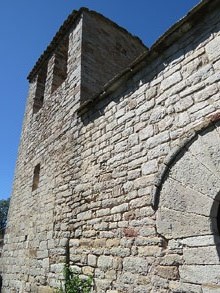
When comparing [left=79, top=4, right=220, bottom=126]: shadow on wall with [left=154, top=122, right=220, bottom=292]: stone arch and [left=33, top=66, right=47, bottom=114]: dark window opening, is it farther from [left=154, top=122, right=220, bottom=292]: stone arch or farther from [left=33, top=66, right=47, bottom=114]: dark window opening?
[left=33, top=66, right=47, bottom=114]: dark window opening

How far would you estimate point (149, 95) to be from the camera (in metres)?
3.20

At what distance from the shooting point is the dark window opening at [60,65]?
6.36 metres

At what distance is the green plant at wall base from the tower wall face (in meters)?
0.10

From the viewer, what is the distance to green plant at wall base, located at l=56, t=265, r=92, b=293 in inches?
131

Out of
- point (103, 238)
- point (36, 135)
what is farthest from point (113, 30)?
point (103, 238)

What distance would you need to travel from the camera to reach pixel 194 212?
2.34 m

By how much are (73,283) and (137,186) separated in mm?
1641

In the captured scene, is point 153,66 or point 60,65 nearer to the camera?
point 153,66

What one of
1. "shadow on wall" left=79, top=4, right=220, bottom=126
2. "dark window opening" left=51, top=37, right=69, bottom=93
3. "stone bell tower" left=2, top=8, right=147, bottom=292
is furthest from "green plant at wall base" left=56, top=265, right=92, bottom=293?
"dark window opening" left=51, top=37, right=69, bottom=93

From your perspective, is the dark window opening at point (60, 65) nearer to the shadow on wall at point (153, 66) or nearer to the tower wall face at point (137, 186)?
the tower wall face at point (137, 186)

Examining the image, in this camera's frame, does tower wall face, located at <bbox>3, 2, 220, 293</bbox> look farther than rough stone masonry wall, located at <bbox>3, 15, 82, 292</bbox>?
No

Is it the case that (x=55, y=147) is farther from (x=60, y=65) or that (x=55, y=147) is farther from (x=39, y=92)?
(x=39, y=92)

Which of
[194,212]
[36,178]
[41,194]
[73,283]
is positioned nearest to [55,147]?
[41,194]

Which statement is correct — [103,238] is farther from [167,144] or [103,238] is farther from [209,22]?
[209,22]
